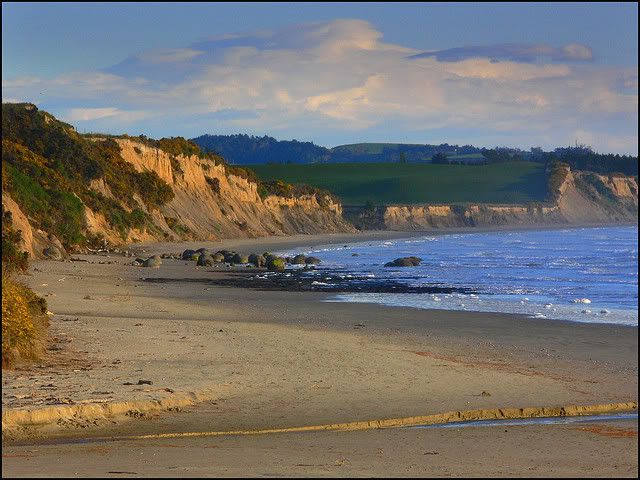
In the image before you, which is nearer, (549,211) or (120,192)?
(120,192)

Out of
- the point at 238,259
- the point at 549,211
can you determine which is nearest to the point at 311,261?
the point at 238,259

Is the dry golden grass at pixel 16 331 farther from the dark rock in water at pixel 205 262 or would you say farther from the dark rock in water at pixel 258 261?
the dark rock in water at pixel 258 261

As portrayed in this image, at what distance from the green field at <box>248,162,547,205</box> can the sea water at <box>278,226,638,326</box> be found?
91.4 metres

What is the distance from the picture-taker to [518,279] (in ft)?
128

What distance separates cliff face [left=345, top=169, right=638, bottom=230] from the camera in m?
127

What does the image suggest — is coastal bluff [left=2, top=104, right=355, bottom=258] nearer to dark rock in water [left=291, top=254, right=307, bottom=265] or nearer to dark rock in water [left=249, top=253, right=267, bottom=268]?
dark rock in water [left=249, top=253, right=267, bottom=268]

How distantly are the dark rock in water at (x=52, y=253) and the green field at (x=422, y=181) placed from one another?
108249 mm

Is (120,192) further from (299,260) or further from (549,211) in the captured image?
(549,211)

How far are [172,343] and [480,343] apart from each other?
569cm

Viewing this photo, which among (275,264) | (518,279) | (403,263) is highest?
(275,264)

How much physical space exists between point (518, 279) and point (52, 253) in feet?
58.2

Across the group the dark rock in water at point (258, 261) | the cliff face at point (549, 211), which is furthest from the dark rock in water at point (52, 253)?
the cliff face at point (549, 211)

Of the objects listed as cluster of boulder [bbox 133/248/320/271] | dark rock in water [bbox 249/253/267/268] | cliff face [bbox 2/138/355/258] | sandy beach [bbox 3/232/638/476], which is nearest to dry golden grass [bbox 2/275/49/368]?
sandy beach [bbox 3/232/638/476]

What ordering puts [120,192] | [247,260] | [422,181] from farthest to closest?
[422,181] → [120,192] → [247,260]
